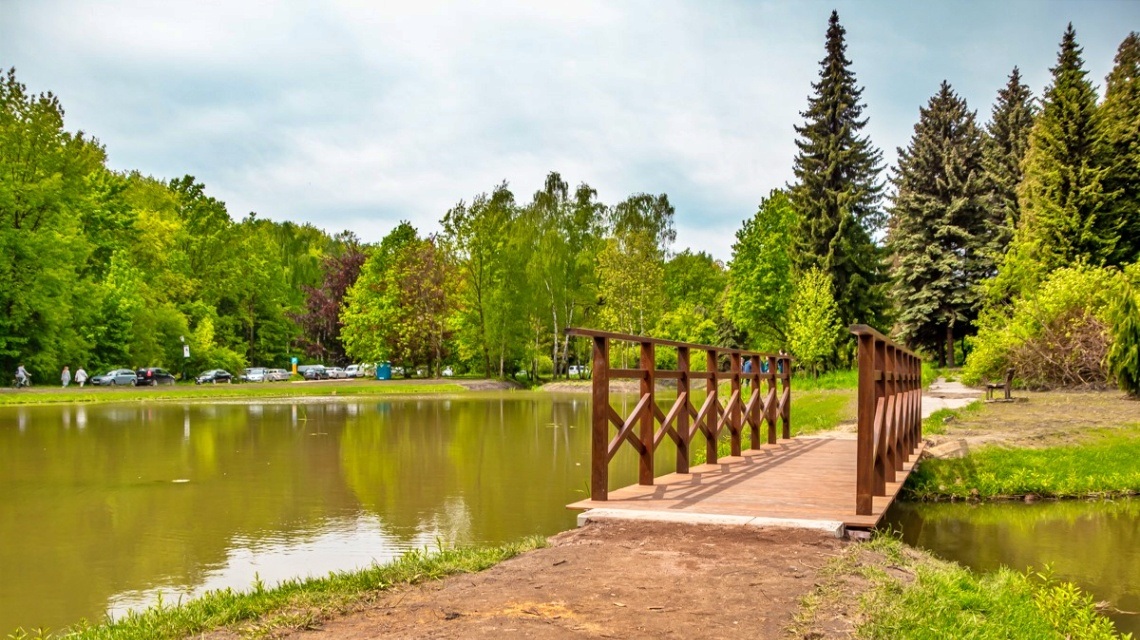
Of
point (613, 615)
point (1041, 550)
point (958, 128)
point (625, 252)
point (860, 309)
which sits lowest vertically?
point (1041, 550)

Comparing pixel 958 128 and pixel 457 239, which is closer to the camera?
pixel 958 128

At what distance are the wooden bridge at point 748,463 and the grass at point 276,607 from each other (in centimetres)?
205

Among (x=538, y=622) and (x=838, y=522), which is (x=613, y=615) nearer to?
(x=538, y=622)

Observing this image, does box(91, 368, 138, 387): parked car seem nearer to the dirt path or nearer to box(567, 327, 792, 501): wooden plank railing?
box(567, 327, 792, 501): wooden plank railing

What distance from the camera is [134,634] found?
454 centimetres

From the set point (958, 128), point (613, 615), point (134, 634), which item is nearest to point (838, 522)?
point (613, 615)

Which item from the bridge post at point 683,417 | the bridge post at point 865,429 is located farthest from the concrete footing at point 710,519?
the bridge post at point 683,417

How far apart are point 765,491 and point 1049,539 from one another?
312cm

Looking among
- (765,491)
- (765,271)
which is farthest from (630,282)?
(765,491)

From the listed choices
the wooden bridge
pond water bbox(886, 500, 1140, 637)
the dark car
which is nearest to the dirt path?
the wooden bridge

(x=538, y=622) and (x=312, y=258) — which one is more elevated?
(x=312, y=258)

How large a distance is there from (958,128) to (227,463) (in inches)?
1420

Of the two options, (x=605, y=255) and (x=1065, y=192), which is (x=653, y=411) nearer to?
(x=1065, y=192)

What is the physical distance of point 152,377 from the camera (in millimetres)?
47500
